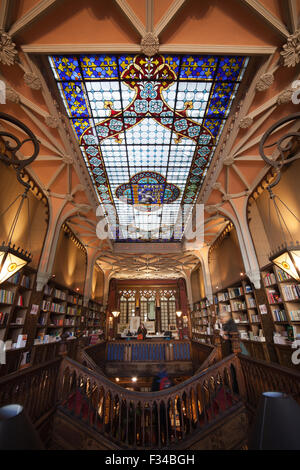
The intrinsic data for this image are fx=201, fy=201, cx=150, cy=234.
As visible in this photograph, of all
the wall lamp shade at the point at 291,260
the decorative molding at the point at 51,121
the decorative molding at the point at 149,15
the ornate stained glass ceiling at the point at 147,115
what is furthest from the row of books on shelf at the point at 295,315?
the decorative molding at the point at 51,121

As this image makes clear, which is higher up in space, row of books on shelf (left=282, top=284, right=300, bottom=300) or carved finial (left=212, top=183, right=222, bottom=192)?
carved finial (left=212, top=183, right=222, bottom=192)

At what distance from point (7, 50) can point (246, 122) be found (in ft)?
15.5

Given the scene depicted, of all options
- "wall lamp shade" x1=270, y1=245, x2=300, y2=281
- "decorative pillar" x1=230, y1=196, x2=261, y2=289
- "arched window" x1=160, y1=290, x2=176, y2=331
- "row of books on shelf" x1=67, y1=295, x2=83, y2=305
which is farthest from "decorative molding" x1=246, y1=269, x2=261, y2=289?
"arched window" x1=160, y1=290, x2=176, y2=331

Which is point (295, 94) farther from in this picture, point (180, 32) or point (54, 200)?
point (54, 200)

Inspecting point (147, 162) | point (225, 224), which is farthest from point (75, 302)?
point (225, 224)

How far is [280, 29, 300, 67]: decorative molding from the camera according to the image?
3.25 m

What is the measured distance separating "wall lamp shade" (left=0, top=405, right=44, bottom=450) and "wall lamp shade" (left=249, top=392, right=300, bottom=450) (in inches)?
49.1

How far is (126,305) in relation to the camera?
59.5 feet

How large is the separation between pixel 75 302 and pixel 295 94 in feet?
33.4

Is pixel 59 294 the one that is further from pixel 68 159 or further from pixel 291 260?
pixel 291 260

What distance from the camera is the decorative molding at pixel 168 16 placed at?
3.10 m

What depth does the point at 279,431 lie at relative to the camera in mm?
1185

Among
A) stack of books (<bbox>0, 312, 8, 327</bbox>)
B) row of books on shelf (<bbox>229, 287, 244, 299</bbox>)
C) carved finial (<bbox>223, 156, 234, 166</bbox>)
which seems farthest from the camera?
row of books on shelf (<bbox>229, 287, 244, 299</bbox>)

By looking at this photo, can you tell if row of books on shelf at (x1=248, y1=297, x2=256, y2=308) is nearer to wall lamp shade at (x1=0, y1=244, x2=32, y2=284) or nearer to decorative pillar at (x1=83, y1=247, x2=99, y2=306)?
wall lamp shade at (x1=0, y1=244, x2=32, y2=284)
